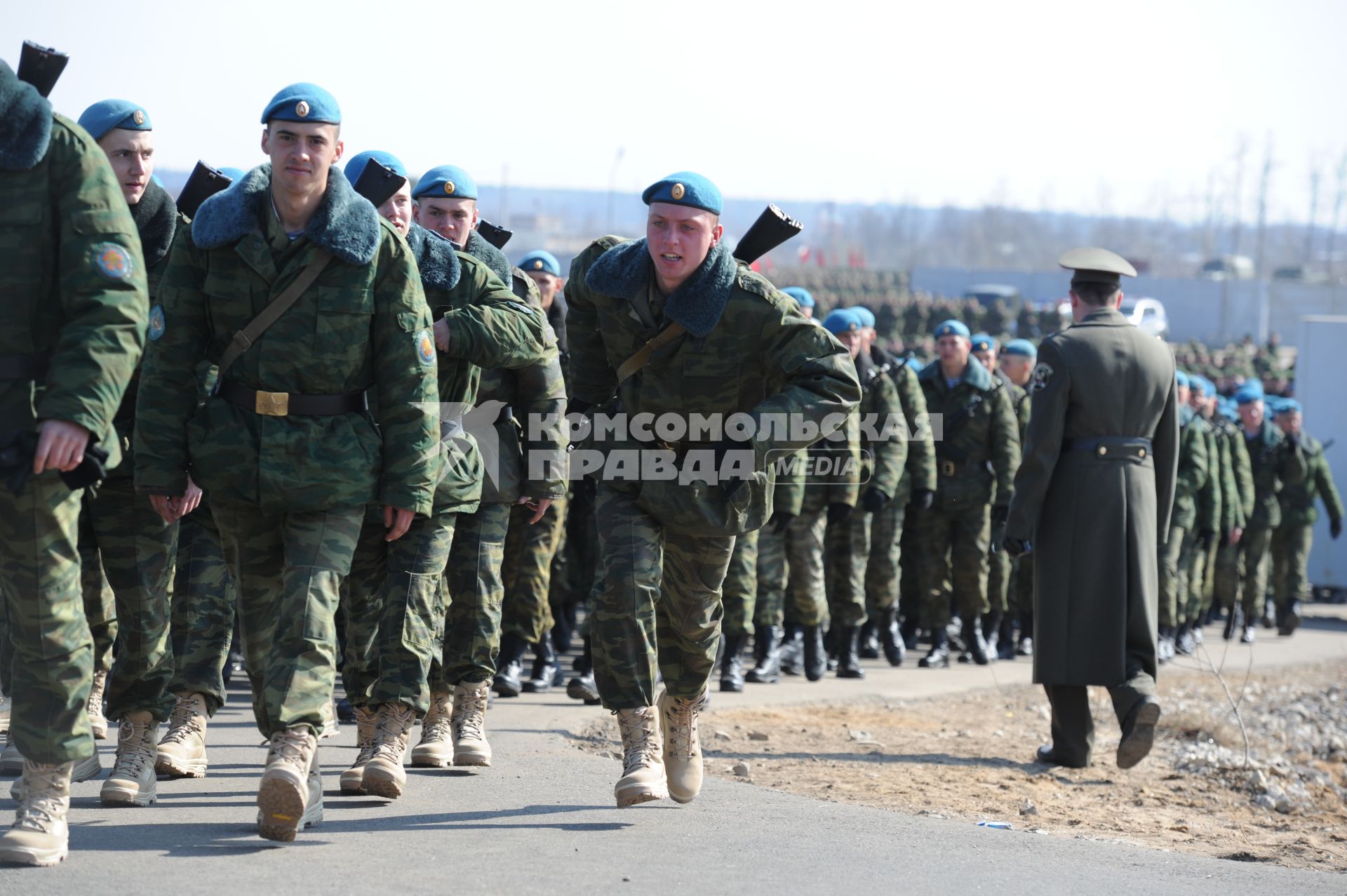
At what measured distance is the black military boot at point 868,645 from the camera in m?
13.3

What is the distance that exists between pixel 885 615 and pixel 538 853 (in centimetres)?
753

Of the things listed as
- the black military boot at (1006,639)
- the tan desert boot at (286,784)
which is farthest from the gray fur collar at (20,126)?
the black military boot at (1006,639)

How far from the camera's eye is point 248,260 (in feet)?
17.9

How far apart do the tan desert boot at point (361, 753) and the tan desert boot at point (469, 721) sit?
0.75 metres

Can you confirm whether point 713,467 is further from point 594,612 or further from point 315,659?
point 315,659

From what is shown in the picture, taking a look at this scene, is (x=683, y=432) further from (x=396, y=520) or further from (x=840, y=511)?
(x=840, y=511)

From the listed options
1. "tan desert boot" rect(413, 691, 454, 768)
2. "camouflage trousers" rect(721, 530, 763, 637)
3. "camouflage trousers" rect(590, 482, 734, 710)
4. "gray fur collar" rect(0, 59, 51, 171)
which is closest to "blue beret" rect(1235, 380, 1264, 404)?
"camouflage trousers" rect(721, 530, 763, 637)

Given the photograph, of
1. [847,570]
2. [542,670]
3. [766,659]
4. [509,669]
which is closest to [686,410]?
[509,669]

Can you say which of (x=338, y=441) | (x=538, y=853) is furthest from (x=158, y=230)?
(x=538, y=853)

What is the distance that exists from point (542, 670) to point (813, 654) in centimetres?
217

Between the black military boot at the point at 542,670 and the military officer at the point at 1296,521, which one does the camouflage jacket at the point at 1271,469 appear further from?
the black military boot at the point at 542,670

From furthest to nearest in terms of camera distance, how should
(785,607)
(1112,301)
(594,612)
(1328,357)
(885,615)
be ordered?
1. (1328,357)
2. (885,615)
3. (785,607)
4. (1112,301)
5. (594,612)

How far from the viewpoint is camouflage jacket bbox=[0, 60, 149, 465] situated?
15.8 feet

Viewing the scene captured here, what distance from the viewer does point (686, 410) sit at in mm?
6238
